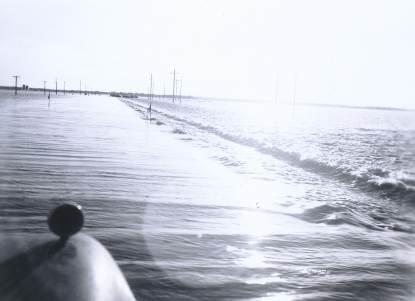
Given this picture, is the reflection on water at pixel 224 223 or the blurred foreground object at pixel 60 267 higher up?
the blurred foreground object at pixel 60 267

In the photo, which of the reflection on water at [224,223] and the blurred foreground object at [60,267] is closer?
the blurred foreground object at [60,267]

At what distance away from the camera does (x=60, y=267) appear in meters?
3.34

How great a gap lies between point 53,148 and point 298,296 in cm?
1463

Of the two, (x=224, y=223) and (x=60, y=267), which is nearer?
(x=60, y=267)

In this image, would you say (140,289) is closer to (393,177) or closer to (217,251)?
(217,251)

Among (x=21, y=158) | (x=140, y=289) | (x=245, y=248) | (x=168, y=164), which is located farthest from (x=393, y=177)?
(x=140, y=289)

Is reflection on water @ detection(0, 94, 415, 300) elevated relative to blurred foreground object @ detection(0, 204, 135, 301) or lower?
lower

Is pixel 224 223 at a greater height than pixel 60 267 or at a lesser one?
lesser

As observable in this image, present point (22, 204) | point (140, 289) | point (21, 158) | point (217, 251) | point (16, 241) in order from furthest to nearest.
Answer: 1. point (21, 158)
2. point (22, 204)
3. point (217, 251)
4. point (140, 289)
5. point (16, 241)

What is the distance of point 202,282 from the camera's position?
18.2 feet

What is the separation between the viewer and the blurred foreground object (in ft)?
10.2

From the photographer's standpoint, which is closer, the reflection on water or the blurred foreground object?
the blurred foreground object

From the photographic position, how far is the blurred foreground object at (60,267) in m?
3.11

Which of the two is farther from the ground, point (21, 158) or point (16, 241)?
point (16, 241)
